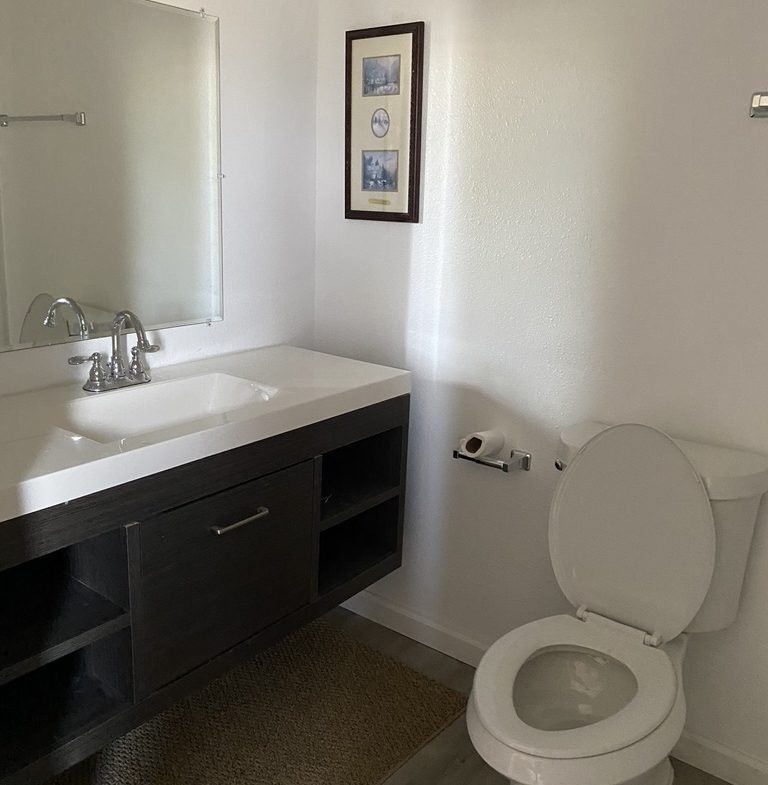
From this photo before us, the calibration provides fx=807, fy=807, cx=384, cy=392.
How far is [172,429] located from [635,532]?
986mm

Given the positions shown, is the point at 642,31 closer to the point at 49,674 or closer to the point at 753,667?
the point at 753,667

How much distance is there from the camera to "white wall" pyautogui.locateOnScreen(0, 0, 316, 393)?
2084 mm

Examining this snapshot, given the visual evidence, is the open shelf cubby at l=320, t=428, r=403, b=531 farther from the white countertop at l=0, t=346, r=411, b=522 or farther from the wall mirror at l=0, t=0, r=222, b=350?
the wall mirror at l=0, t=0, r=222, b=350

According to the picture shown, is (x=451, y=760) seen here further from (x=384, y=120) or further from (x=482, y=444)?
(x=384, y=120)

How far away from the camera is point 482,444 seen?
206cm

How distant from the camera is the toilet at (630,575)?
163 centimetres

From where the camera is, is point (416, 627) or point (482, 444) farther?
point (416, 627)

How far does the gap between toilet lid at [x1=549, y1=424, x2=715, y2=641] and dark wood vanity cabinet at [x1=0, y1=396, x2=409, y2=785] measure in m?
0.57

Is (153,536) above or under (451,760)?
above

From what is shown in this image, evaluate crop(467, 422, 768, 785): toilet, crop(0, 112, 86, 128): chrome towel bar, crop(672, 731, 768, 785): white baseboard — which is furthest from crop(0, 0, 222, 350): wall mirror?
crop(672, 731, 768, 785): white baseboard

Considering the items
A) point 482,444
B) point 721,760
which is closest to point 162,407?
point 482,444

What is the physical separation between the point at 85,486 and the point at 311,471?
23.4 inches

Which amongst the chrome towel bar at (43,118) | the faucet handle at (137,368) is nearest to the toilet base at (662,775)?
the faucet handle at (137,368)

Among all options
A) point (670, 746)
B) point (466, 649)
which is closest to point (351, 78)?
point (466, 649)
